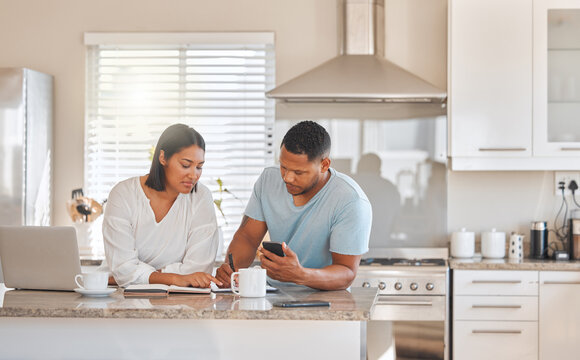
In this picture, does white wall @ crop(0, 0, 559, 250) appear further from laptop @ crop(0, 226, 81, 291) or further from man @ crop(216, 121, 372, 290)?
laptop @ crop(0, 226, 81, 291)

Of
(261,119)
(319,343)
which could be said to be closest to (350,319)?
(319,343)

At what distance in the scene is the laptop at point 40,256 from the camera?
2.44 m

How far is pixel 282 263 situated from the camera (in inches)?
94.6

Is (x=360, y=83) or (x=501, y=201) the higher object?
(x=360, y=83)

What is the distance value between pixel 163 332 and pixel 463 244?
236 cm

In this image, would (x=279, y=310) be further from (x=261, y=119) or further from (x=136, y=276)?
(x=261, y=119)

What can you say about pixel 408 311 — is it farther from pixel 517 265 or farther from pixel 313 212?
pixel 313 212

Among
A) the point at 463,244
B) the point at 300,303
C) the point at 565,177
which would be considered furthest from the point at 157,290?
the point at 565,177

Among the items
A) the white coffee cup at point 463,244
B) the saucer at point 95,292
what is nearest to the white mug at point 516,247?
the white coffee cup at point 463,244

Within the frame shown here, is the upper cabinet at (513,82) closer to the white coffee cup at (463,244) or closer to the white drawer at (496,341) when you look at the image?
the white coffee cup at (463,244)

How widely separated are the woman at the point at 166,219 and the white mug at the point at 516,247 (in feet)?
6.66

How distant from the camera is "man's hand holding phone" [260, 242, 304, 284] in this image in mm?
2395

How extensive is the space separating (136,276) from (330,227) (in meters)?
0.69

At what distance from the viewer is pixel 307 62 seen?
4.44 m
